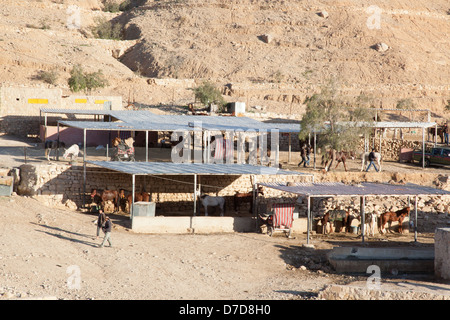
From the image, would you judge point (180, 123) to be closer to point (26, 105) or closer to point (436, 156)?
point (26, 105)

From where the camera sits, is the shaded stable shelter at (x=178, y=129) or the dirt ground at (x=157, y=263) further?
the shaded stable shelter at (x=178, y=129)

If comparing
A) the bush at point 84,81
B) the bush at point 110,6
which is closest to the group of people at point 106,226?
the bush at point 84,81

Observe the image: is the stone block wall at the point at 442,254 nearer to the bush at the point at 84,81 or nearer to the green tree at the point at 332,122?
the green tree at the point at 332,122

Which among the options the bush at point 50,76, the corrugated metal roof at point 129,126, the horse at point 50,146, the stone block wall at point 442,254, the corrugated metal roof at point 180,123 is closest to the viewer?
the stone block wall at point 442,254

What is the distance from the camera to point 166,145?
1398 inches

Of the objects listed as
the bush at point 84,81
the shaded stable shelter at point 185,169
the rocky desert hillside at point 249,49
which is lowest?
the shaded stable shelter at point 185,169

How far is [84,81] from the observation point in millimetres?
50312

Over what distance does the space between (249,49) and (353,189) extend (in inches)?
1864

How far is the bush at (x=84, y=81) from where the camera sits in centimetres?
4931

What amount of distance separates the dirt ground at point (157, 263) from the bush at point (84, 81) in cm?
2582

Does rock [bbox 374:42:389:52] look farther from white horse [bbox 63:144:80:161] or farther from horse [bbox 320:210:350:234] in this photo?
white horse [bbox 63:144:80:161]

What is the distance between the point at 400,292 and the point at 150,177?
1325 centimetres

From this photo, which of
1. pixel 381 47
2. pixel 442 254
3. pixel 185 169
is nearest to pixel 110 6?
pixel 381 47
